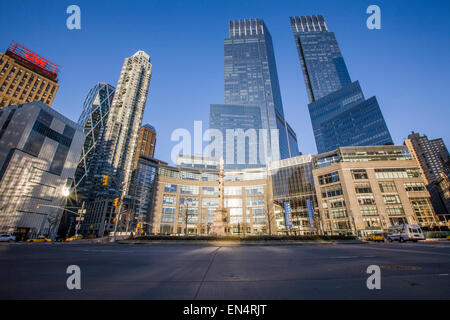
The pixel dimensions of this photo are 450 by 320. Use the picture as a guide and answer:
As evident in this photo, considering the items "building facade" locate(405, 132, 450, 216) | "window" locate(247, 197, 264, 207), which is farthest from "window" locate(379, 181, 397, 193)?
"building facade" locate(405, 132, 450, 216)

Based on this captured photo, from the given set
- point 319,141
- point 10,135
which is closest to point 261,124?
point 319,141

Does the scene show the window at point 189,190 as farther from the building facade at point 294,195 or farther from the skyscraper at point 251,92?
the skyscraper at point 251,92

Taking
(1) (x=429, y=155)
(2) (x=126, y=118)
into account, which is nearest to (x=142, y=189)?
(2) (x=126, y=118)

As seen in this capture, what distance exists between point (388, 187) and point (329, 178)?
16.2 m

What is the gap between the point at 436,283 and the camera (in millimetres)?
4039

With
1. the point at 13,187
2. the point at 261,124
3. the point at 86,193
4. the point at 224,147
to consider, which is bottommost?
the point at 13,187

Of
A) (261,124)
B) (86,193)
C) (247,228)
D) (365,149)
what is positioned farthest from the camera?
(261,124)

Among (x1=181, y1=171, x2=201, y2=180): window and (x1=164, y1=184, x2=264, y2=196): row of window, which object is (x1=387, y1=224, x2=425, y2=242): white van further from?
(x1=181, y1=171, x2=201, y2=180): window

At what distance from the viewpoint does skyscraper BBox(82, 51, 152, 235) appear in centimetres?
9269

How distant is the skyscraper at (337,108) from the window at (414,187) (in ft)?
138

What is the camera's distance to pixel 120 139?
364ft

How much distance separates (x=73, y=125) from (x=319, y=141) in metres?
147

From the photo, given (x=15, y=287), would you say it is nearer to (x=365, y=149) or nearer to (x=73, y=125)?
(x=365, y=149)
